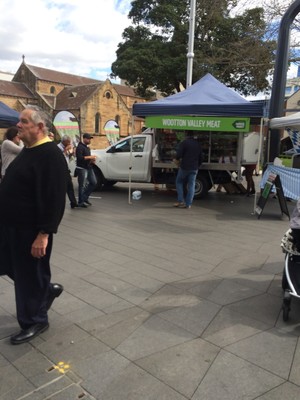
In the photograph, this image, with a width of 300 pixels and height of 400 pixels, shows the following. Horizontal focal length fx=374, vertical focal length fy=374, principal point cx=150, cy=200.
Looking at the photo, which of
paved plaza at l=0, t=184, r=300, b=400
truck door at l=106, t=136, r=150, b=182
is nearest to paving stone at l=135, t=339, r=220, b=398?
paved plaza at l=0, t=184, r=300, b=400

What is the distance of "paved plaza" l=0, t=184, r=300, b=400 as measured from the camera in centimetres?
249

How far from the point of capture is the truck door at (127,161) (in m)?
11.1

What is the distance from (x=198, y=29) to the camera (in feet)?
82.2

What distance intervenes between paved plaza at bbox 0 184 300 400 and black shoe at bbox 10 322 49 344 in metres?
0.05

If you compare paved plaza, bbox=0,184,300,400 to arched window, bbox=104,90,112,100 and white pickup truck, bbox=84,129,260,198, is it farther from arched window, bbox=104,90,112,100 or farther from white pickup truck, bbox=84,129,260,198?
arched window, bbox=104,90,112,100

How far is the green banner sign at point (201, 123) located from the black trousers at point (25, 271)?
672 centimetres

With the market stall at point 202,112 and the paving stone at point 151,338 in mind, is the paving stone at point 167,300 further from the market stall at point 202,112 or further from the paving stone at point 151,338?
the market stall at point 202,112

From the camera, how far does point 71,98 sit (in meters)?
58.2

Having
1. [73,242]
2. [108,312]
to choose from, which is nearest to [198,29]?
[73,242]

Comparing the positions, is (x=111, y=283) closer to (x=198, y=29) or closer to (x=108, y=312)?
(x=108, y=312)

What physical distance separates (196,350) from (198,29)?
25.6m

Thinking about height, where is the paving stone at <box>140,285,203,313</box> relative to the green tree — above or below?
below

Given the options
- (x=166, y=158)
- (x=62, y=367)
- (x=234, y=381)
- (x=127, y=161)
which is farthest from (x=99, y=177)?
(x=234, y=381)

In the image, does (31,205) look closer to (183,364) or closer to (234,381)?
(183,364)
